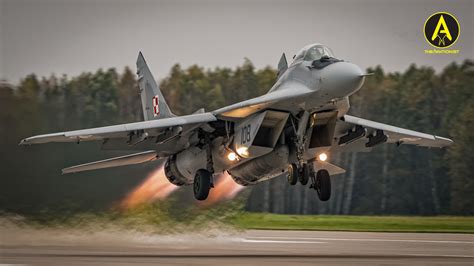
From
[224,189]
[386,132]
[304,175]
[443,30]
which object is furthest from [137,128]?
[443,30]

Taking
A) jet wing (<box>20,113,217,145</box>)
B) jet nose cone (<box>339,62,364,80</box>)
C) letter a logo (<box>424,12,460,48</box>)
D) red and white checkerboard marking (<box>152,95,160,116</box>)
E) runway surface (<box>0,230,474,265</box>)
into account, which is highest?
letter a logo (<box>424,12,460,48</box>)

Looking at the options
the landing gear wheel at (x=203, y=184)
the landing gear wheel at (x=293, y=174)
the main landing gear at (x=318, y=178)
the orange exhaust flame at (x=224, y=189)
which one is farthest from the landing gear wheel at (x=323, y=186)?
the orange exhaust flame at (x=224, y=189)

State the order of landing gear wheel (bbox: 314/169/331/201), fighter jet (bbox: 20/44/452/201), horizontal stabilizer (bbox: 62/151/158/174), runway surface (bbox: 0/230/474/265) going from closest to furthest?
fighter jet (bbox: 20/44/452/201)
runway surface (bbox: 0/230/474/265)
landing gear wheel (bbox: 314/169/331/201)
horizontal stabilizer (bbox: 62/151/158/174)

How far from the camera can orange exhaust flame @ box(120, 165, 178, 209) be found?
2148 cm

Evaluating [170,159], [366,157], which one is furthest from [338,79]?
[366,157]

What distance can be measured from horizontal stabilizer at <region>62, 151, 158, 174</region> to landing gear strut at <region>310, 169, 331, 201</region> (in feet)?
15.9

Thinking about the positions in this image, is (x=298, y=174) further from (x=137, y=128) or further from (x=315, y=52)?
(x=137, y=128)

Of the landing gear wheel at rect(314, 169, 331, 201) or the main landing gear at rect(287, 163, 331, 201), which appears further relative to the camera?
the landing gear wheel at rect(314, 169, 331, 201)

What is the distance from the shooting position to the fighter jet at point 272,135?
17484 mm

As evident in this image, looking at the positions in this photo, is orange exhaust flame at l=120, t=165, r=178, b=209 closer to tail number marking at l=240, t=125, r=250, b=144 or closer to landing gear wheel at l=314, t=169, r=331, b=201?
tail number marking at l=240, t=125, r=250, b=144

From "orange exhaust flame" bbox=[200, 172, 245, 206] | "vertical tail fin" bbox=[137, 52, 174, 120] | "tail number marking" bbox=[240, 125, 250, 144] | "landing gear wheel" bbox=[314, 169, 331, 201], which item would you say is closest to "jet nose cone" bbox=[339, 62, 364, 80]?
"tail number marking" bbox=[240, 125, 250, 144]

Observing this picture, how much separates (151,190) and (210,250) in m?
2.47

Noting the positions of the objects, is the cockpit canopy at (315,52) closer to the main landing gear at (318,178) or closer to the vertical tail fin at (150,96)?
the main landing gear at (318,178)

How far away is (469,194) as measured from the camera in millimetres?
38031
